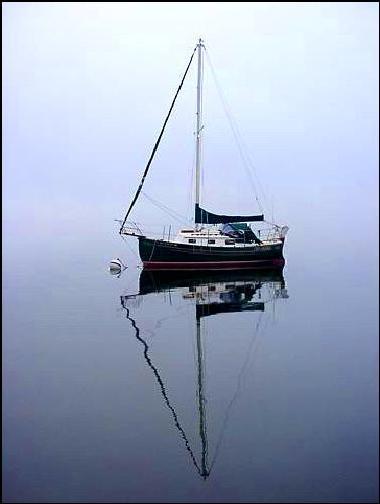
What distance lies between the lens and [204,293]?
107 ft

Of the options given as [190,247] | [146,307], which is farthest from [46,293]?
[190,247]

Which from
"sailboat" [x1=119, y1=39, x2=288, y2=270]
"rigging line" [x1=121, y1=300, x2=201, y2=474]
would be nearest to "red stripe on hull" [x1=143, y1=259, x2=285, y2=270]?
"sailboat" [x1=119, y1=39, x2=288, y2=270]

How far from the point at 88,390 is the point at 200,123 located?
29355mm

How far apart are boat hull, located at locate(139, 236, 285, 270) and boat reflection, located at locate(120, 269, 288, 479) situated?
730 mm

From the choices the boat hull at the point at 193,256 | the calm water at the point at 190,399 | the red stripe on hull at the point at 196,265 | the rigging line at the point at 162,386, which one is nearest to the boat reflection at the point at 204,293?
the rigging line at the point at 162,386

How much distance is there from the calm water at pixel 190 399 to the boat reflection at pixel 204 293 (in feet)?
0.46

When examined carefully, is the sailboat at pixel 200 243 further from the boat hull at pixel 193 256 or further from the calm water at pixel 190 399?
the calm water at pixel 190 399

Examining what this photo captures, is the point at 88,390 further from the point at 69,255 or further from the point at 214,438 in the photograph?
the point at 69,255

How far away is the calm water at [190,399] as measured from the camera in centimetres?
1102

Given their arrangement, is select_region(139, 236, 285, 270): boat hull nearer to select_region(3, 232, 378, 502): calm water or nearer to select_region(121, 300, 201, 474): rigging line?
select_region(3, 232, 378, 502): calm water

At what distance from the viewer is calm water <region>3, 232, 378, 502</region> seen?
1102 centimetres

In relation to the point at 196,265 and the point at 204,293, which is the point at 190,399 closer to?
the point at 204,293

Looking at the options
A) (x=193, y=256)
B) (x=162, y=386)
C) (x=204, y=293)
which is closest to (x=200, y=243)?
(x=193, y=256)

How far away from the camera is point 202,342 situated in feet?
70.2
